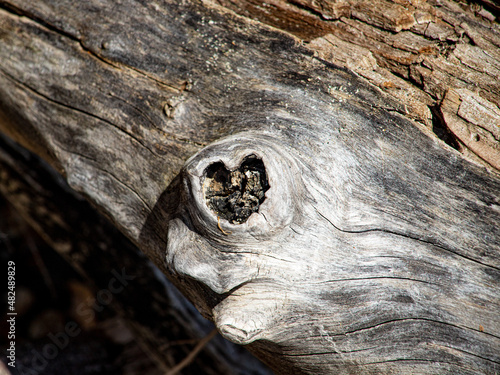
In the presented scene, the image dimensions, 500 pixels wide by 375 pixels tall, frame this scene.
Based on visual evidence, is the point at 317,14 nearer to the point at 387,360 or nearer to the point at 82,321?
the point at 387,360

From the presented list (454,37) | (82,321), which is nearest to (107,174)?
(454,37)

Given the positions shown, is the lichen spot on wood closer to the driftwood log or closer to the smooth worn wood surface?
the driftwood log

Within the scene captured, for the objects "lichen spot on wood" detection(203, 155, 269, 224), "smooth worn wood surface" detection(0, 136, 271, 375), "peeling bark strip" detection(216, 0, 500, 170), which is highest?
A: "peeling bark strip" detection(216, 0, 500, 170)

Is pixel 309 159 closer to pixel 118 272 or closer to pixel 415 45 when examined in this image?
pixel 415 45

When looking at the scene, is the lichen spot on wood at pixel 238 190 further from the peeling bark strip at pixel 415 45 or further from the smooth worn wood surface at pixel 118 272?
the smooth worn wood surface at pixel 118 272

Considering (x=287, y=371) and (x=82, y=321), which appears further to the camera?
(x=82, y=321)

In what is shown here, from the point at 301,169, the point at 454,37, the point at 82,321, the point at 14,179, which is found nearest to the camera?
the point at 301,169

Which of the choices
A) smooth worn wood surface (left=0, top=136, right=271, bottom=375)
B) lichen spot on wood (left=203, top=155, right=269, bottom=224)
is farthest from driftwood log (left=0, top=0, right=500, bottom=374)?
smooth worn wood surface (left=0, top=136, right=271, bottom=375)

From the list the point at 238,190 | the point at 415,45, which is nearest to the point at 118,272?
the point at 238,190
